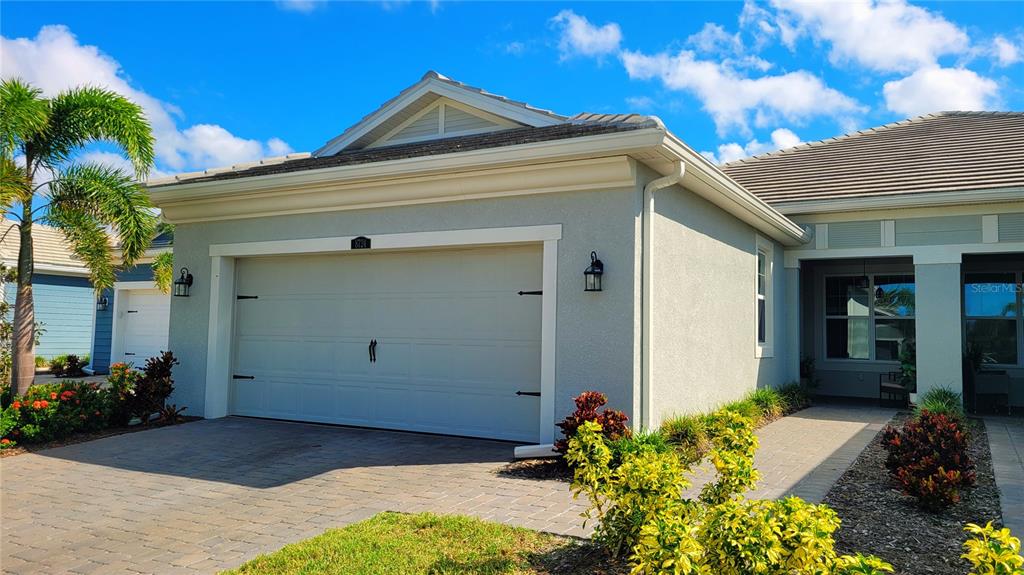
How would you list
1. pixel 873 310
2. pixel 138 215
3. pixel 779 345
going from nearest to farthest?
1. pixel 138 215
2. pixel 779 345
3. pixel 873 310

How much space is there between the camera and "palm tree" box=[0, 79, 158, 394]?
28.4ft

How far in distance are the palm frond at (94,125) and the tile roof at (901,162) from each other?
1089 centimetres

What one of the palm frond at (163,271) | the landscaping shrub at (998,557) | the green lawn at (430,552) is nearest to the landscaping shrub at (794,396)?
the green lawn at (430,552)

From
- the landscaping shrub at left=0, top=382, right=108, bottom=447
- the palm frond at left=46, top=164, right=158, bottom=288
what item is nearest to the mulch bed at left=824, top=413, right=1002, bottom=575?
the landscaping shrub at left=0, top=382, right=108, bottom=447

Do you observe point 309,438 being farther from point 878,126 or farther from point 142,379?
point 878,126

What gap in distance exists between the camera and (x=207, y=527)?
5094 mm

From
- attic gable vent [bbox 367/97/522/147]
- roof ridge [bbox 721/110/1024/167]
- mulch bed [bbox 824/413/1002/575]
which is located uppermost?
roof ridge [bbox 721/110/1024/167]

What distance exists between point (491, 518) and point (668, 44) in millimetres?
7085

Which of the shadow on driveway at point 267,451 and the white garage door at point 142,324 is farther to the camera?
the white garage door at point 142,324

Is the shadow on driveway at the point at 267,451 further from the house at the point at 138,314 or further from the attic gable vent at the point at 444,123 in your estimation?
the house at the point at 138,314

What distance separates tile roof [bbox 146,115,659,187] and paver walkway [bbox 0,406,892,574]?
137 inches

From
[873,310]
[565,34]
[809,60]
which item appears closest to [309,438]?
[565,34]

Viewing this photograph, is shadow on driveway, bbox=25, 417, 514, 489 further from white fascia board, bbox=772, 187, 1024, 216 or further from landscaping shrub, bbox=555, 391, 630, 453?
white fascia board, bbox=772, 187, 1024, 216

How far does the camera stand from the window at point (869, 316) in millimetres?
13664
